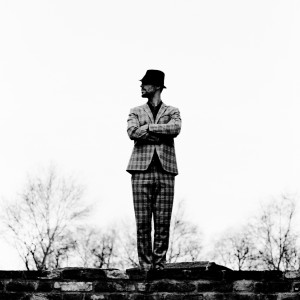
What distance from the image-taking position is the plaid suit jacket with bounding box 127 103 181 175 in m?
8.06

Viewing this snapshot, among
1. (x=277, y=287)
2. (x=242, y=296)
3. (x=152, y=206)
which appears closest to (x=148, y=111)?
(x=152, y=206)

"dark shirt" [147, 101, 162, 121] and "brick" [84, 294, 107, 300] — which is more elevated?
"dark shirt" [147, 101, 162, 121]

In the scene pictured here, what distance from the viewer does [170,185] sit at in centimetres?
806

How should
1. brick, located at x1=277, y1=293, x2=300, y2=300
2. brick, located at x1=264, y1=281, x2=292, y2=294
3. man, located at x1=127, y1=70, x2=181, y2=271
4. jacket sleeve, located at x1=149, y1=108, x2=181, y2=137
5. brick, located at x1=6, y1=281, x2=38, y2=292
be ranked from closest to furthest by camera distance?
brick, located at x1=277, y1=293, x2=300, y2=300 < brick, located at x1=264, y1=281, x2=292, y2=294 < brick, located at x1=6, y1=281, x2=38, y2=292 < man, located at x1=127, y1=70, x2=181, y2=271 < jacket sleeve, located at x1=149, y1=108, x2=181, y2=137

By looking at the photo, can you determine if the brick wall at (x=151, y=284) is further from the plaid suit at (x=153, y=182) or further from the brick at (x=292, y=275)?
the plaid suit at (x=153, y=182)

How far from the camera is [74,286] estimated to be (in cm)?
764

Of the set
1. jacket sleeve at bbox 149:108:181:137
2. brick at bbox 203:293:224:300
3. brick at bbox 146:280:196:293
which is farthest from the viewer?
jacket sleeve at bbox 149:108:181:137

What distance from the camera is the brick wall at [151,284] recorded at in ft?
23.0

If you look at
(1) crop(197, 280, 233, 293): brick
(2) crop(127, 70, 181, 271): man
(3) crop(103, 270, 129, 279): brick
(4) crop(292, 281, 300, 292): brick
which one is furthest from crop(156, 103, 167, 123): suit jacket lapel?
(4) crop(292, 281, 300, 292): brick

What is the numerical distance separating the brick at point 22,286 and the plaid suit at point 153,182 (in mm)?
1379

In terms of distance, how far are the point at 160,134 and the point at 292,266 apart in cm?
2121

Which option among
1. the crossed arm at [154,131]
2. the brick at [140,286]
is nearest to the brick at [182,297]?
the brick at [140,286]

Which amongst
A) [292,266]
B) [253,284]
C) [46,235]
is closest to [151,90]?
[253,284]

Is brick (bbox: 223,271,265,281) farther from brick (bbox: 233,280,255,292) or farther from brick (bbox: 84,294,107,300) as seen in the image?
brick (bbox: 84,294,107,300)
